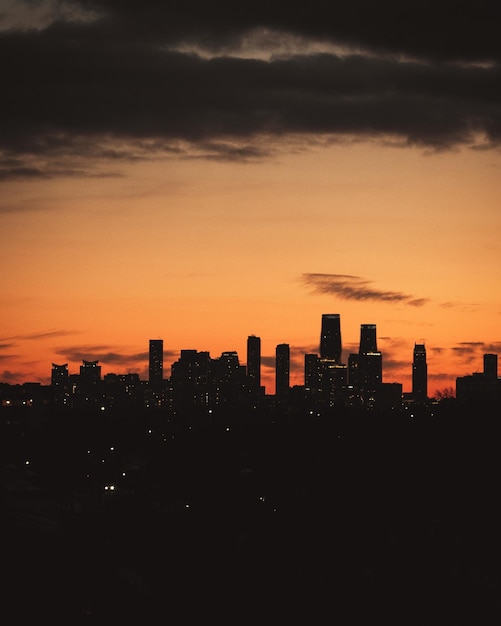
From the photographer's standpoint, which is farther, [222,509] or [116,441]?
[116,441]

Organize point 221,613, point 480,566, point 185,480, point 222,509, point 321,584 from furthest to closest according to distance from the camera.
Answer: point 185,480 < point 222,509 < point 480,566 < point 321,584 < point 221,613

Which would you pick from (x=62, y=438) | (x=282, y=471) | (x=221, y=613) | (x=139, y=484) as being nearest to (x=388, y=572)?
(x=221, y=613)

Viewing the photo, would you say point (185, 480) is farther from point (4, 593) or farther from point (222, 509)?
point (4, 593)

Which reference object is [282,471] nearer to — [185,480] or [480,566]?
[185,480]

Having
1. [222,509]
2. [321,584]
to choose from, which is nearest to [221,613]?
[321,584]

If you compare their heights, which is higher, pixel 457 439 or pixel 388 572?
pixel 457 439

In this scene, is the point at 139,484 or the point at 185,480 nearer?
the point at 185,480

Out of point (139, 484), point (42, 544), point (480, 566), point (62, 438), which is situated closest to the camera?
point (42, 544)

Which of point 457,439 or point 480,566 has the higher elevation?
point 457,439

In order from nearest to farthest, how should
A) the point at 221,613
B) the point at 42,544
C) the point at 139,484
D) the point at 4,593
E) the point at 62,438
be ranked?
the point at 4,593 → the point at 221,613 → the point at 42,544 → the point at 139,484 → the point at 62,438
